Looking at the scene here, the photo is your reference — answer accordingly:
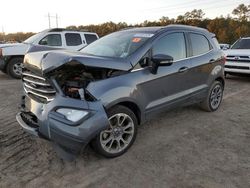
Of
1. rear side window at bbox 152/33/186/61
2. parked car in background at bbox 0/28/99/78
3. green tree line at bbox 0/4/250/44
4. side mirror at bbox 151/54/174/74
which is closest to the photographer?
side mirror at bbox 151/54/174/74

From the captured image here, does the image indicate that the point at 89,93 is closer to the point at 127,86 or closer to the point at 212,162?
the point at 127,86

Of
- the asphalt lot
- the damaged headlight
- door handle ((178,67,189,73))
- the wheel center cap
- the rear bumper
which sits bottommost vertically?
the asphalt lot

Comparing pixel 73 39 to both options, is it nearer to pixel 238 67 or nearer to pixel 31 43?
pixel 31 43

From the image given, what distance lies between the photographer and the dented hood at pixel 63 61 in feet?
10.6

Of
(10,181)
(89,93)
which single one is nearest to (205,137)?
(89,93)

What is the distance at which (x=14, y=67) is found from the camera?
1041cm

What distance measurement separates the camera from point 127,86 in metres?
3.67

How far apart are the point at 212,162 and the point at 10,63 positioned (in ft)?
29.6

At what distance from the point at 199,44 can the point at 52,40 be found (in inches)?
283

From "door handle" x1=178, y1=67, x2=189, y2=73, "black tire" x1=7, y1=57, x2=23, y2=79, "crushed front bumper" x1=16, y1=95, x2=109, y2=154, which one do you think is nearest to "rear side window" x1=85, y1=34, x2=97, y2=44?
"black tire" x1=7, y1=57, x2=23, y2=79

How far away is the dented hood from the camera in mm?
3219

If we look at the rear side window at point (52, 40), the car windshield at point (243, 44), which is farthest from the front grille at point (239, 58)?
the rear side window at point (52, 40)

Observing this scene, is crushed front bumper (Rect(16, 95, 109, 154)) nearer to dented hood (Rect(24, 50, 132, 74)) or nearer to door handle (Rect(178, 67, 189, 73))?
dented hood (Rect(24, 50, 132, 74))

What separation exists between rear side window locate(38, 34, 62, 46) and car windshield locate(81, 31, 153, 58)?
6285 mm
